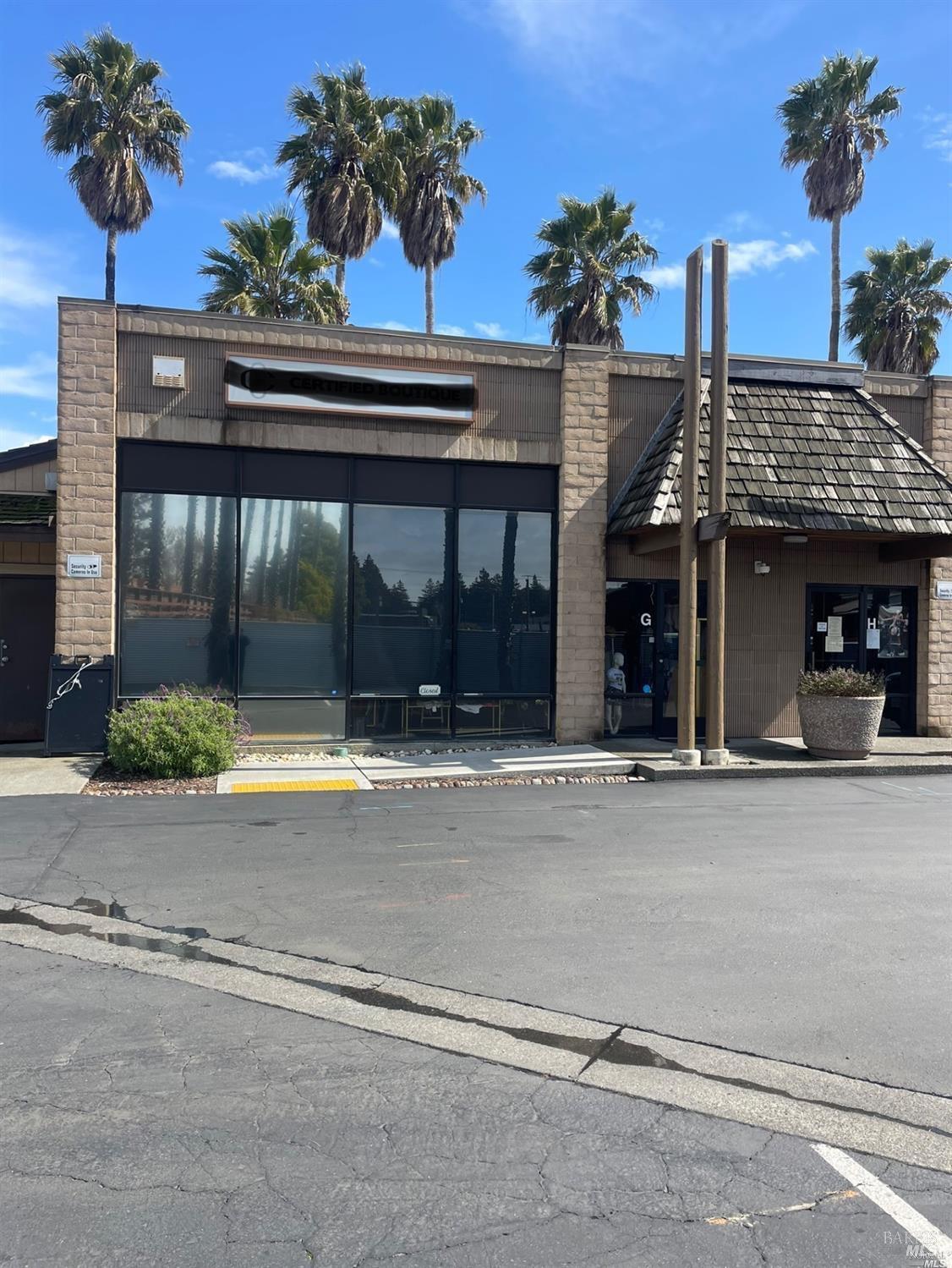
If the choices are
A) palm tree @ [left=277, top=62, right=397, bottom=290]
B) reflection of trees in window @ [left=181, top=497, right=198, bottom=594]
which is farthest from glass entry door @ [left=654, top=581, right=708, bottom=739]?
palm tree @ [left=277, top=62, right=397, bottom=290]

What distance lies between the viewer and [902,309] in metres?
28.5

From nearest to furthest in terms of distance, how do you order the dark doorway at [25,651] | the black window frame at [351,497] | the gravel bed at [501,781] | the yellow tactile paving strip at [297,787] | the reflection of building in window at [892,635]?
the yellow tactile paving strip at [297,787] < the gravel bed at [501,781] < the black window frame at [351,497] < the dark doorway at [25,651] < the reflection of building in window at [892,635]

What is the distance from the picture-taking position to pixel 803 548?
14984 millimetres

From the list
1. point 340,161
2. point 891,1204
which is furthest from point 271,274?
point 891,1204

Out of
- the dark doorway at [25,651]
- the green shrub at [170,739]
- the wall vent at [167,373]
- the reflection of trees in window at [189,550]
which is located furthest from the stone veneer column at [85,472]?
the dark doorway at [25,651]

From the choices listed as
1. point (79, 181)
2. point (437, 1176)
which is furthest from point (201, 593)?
point (79, 181)

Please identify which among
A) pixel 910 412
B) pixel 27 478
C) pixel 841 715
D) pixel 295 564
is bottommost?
pixel 841 715

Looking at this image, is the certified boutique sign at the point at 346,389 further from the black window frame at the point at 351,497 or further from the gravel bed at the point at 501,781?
the gravel bed at the point at 501,781

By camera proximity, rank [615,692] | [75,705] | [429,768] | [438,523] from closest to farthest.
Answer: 1. [429,768]
2. [75,705]
3. [438,523]
4. [615,692]

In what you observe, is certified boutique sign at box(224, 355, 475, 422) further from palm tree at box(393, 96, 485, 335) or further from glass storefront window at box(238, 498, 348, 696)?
palm tree at box(393, 96, 485, 335)

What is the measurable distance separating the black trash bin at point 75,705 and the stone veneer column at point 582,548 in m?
6.26

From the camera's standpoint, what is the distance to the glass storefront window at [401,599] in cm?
1366

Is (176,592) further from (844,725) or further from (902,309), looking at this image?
(902,309)

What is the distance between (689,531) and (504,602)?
9.95ft
